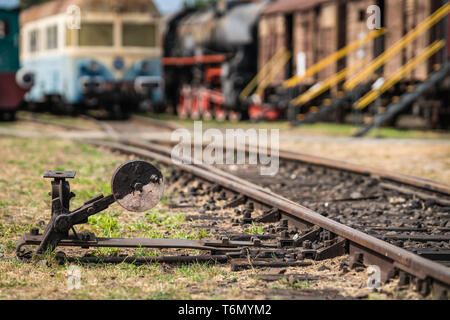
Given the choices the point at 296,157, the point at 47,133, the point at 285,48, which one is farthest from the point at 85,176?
the point at 285,48

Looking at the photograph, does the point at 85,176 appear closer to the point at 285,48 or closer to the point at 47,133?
the point at 47,133

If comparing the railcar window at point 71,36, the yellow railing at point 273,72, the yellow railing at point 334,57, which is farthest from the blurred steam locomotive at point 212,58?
the railcar window at point 71,36

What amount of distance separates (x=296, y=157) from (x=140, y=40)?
11921 mm

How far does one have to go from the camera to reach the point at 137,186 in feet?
17.0

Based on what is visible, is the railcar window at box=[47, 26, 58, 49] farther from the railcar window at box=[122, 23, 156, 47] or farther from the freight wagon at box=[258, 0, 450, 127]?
the freight wagon at box=[258, 0, 450, 127]

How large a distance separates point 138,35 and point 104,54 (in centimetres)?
121

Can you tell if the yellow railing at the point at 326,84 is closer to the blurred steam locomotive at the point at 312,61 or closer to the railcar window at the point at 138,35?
the blurred steam locomotive at the point at 312,61

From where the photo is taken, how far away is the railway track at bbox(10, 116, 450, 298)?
4.83 m

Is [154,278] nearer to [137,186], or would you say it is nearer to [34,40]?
[137,186]

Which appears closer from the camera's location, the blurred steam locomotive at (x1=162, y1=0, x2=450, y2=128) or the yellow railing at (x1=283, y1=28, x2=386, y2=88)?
the blurred steam locomotive at (x1=162, y1=0, x2=450, y2=128)

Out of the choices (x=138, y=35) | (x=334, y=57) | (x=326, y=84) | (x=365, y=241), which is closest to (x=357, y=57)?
(x=334, y=57)

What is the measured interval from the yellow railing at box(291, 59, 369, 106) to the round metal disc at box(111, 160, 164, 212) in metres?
15.0

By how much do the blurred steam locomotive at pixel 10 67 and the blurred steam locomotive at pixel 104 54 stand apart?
168 cm

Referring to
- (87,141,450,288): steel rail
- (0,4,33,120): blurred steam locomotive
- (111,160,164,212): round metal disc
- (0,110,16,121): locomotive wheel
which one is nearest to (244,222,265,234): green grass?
(87,141,450,288): steel rail
